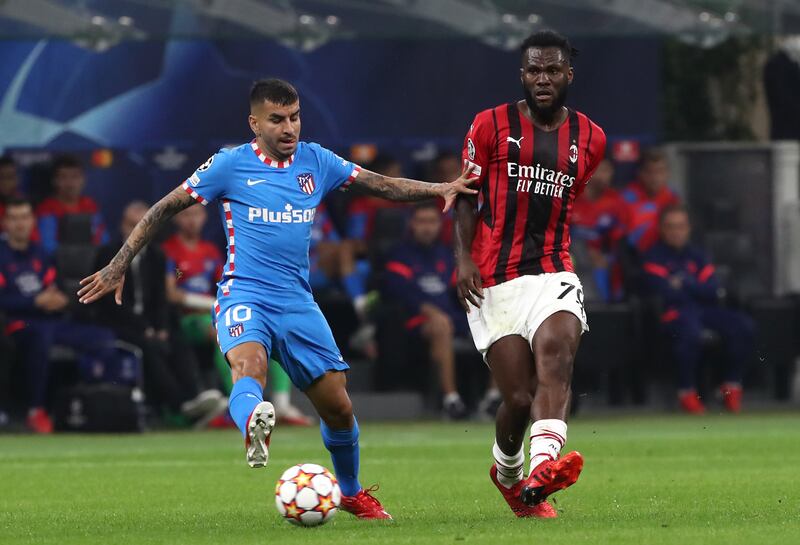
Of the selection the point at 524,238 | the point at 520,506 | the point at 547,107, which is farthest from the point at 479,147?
the point at 520,506

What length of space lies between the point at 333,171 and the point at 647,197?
9878 mm

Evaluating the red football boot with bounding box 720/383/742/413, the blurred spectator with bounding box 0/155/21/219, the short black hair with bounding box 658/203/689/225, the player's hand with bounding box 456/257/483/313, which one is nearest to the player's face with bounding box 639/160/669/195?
the short black hair with bounding box 658/203/689/225

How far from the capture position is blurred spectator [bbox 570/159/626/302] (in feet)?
57.9

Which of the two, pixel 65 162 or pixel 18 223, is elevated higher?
pixel 65 162

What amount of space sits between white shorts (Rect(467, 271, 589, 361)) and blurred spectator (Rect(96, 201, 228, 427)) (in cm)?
776

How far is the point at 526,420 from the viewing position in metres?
8.32

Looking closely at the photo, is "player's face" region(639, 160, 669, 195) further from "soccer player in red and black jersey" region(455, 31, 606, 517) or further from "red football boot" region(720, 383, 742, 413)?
"soccer player in red and black jersey" region(455, 31, 606, 517)

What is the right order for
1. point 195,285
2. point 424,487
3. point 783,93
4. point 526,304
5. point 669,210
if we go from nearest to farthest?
point 526,304
point 424,487
point 195,285
point 669,210
point 783,93

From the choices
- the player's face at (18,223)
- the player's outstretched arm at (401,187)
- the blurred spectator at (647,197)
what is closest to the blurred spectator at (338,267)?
the blurred spectator at (647,197)

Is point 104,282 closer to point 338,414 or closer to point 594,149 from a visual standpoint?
point 338,414

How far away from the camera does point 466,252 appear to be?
8383 mm

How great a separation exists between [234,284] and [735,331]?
31.1 feet

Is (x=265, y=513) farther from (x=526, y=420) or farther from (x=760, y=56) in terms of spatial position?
(x=760, y=56)

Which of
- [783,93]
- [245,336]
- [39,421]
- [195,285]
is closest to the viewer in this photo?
[245,336]
